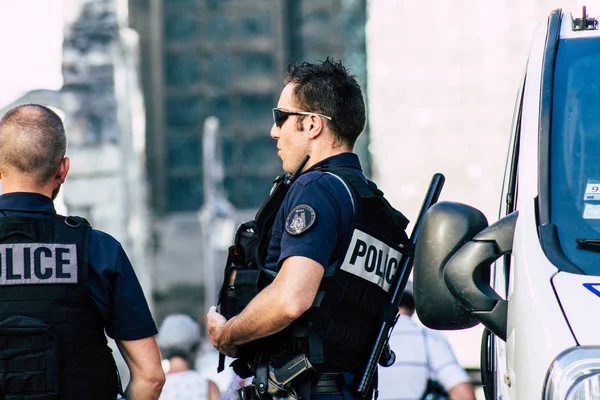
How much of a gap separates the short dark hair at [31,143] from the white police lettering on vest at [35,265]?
0.70ft

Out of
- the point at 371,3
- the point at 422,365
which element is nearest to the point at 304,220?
the point at 422,365

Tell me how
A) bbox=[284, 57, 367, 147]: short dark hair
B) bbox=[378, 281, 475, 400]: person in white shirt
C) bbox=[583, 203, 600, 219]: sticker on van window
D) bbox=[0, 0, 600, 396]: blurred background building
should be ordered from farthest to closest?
bbox=[0, 0, 600, 396]: blurred background building < bbox=[378, 281, 475, 400]: person in white shirt < bbox=[284, 57, 367, 147]: short dark hair < bbox=[583, 203, 600, 219]: sticker on van window

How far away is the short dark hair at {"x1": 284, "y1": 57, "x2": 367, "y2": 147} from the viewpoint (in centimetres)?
369

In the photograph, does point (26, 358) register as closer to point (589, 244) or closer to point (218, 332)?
point (218, 332)

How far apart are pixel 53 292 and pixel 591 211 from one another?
1.51 metres

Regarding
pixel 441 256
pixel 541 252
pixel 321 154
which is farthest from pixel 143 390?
pixel 541 252

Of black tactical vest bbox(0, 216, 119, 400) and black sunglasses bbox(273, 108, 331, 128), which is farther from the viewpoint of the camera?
black sunglasses bbox(273, 108, 331, 128)

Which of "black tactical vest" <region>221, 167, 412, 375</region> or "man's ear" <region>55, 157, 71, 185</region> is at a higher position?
"man's ear" <region>55, 157, 71, 185</region>

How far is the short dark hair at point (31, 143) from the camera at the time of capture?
10.9 ft

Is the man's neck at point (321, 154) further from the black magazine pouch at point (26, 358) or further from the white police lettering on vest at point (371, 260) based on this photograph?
the black magazine pouch at point (26, 358)

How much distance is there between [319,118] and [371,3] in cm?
1535


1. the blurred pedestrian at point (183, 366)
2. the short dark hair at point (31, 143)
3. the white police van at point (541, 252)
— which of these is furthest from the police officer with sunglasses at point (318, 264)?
the blurred pedestrian at point (183, 366)

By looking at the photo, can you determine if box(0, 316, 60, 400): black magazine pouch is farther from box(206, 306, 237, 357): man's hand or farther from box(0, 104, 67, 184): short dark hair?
box(206, 306, 237, 357): man's hand

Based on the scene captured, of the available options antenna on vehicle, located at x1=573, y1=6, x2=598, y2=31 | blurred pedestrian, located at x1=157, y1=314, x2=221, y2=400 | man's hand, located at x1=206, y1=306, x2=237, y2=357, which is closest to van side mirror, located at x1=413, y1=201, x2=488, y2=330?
man's hand, located at x1=206, y1=306, x2=237, y2=357
